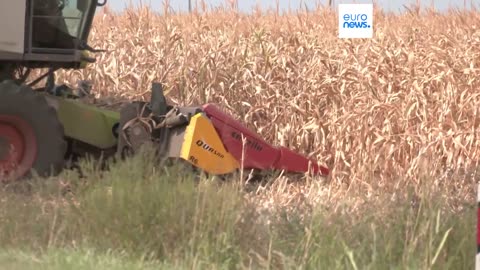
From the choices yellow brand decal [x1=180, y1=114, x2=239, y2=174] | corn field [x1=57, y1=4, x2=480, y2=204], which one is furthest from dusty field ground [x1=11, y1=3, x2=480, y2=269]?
yellow brand decal [x1=180, y1=114, x2=239, y2=174]

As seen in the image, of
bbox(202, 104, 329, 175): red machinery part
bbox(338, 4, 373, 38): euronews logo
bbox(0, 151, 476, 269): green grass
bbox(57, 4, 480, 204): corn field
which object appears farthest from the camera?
bbox(338, 4, 373, 38): euronews logo

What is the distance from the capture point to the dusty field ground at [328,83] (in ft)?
33.5

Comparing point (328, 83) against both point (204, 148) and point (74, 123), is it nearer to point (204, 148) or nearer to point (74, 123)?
A: point (204, 148)

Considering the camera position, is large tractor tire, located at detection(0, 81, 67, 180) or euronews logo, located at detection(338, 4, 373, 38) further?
euronews logo, located at detection(338, 4, 373, 38)

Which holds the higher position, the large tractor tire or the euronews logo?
the euronews logo

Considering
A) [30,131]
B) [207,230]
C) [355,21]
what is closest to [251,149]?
[30,131]

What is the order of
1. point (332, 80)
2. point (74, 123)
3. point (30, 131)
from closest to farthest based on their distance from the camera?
point (30, 131) < point (74, 123) < point (332, 80)

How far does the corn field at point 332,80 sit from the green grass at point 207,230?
2634 millimetres

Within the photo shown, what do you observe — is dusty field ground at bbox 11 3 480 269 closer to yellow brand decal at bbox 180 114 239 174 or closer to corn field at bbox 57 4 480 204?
corn field at bbox 57 4 480 204

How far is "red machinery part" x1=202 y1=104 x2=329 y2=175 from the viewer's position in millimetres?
9117

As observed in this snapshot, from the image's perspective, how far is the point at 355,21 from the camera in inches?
484

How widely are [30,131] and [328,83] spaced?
3991 mm

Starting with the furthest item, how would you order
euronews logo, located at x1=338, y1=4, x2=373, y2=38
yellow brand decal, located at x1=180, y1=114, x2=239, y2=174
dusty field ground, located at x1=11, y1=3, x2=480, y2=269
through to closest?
euronews logo, located at x1=338, y1=4, x2=373, y2=38 → dusty field ground, located at x1=11, y1=3, x2=480, y2=269 → yellow brand decal, located at x1=180, y1=114, x2=239, y2=174

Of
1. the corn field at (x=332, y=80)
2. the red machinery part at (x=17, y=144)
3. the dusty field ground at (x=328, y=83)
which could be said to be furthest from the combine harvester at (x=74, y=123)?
the corn field at (x=332, y=80)
